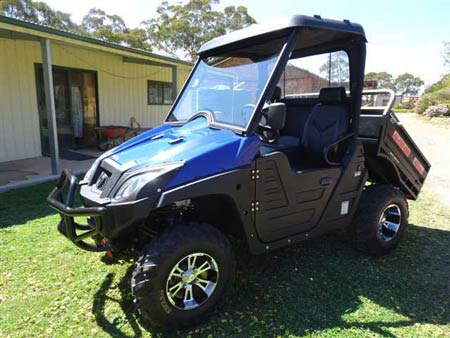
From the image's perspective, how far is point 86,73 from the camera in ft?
32.2

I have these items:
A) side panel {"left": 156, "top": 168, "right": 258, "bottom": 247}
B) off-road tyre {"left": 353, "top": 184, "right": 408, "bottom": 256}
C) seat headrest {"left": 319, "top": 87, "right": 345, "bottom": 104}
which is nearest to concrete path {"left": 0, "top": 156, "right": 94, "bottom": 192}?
side panel {"left": 156, "top": 168, "right": 258, "bottom": 247}

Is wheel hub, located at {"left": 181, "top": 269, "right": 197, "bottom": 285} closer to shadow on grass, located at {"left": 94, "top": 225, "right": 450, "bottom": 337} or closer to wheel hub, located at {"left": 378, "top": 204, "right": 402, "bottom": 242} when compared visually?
shadow on grass, located at {"left": 94, "top": 225, "right": 450, "bottom": 337}

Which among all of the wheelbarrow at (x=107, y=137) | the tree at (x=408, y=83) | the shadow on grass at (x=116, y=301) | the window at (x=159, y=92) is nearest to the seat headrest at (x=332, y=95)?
the shadow on grass at (x=116, y=301)

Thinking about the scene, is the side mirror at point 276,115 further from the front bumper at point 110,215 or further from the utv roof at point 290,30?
the front bumper at point 110,215

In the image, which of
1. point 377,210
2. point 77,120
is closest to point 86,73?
point 77,120

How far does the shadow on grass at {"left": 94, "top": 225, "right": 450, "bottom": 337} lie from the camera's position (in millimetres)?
2504

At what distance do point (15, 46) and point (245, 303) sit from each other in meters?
8.13

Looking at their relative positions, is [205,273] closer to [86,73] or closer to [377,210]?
[377,210]

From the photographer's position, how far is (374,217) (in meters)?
3.42

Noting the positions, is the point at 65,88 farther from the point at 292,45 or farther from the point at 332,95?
the point at 292,45

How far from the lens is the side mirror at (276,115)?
251 centimetres

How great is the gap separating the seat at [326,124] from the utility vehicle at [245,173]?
10 millimetres

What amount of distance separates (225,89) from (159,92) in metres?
10.2

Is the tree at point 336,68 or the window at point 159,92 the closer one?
the tree at point 336,68
